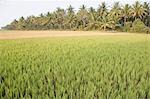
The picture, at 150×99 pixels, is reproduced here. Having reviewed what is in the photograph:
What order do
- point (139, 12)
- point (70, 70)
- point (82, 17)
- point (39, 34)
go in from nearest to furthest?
point (70, 70), point (39, 34), point (82, 17), point (139, 12)

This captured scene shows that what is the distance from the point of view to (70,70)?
1.79m

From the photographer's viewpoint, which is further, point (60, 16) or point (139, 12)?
point (139, 12)

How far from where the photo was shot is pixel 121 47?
7.63 feet

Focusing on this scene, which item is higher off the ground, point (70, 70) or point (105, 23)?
point (105, 23)

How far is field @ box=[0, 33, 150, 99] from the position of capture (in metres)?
1.48

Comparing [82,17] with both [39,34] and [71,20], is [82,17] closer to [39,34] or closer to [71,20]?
[71,20]

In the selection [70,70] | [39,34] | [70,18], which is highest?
[70,18]

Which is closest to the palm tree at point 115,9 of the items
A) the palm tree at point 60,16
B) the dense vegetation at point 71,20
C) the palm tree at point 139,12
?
the dense vegetation at point 71,20

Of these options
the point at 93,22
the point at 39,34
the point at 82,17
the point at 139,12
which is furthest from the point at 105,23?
the point at 139,12

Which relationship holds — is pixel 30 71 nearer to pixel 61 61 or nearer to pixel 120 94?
pixel 61 61

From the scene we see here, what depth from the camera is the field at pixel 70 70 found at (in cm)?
148

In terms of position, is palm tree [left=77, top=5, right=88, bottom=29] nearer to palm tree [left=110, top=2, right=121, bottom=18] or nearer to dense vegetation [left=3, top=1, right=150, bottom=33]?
dense vegetation [left=3, top=1, right=150, bottom=33]

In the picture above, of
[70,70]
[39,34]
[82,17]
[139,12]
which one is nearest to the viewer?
[70,70]

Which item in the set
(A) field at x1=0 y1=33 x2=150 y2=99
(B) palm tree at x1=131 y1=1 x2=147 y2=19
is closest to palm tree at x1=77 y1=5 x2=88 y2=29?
(A) field at x1=0 y1=33 x2=150 y2=99
